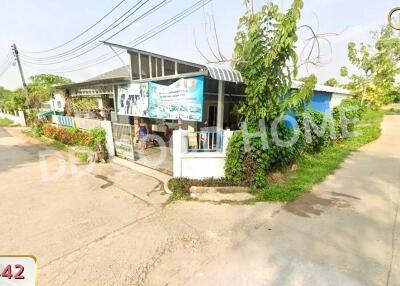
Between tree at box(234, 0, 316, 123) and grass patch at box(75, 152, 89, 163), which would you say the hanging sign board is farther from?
tree at box(234, 0, 316, 123)

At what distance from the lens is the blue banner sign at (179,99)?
6214mm

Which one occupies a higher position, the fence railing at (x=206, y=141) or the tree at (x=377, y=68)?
the tree at (x=377, y=68)

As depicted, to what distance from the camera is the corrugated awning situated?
5.39 meters

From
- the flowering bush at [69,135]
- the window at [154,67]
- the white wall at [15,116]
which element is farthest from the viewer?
the white wall at [15,116]

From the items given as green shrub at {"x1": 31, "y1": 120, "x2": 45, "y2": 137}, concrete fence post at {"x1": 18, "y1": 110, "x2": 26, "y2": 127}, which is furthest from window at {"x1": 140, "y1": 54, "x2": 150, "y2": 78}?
concrete fence post at {"x1": 18, "y1": 110, "x2": 26, "y2": 127}

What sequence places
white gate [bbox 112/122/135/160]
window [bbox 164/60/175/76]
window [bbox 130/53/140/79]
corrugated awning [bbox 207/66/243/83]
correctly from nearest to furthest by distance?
corrugated awning [bbox 207/66/243/83] < window [bbox 164/60/175/76] < window [bbox 130/53/140/79] < white gate [bbox 112/122/135/160]

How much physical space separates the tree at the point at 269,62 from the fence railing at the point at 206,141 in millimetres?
934

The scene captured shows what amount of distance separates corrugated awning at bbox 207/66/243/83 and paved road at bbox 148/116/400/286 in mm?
3272

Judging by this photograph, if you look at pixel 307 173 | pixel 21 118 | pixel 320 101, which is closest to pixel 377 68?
pixel 320 101

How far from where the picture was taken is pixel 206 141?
6055 mm

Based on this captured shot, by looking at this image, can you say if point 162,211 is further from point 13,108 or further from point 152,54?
point 13,108

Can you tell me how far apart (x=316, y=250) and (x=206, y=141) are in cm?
347

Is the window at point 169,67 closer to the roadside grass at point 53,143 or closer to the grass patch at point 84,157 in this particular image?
the grass patch at point 84,157

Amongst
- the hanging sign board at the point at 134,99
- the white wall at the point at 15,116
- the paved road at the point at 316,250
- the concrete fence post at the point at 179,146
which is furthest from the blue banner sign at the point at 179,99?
the white wall at the point at 15,116
